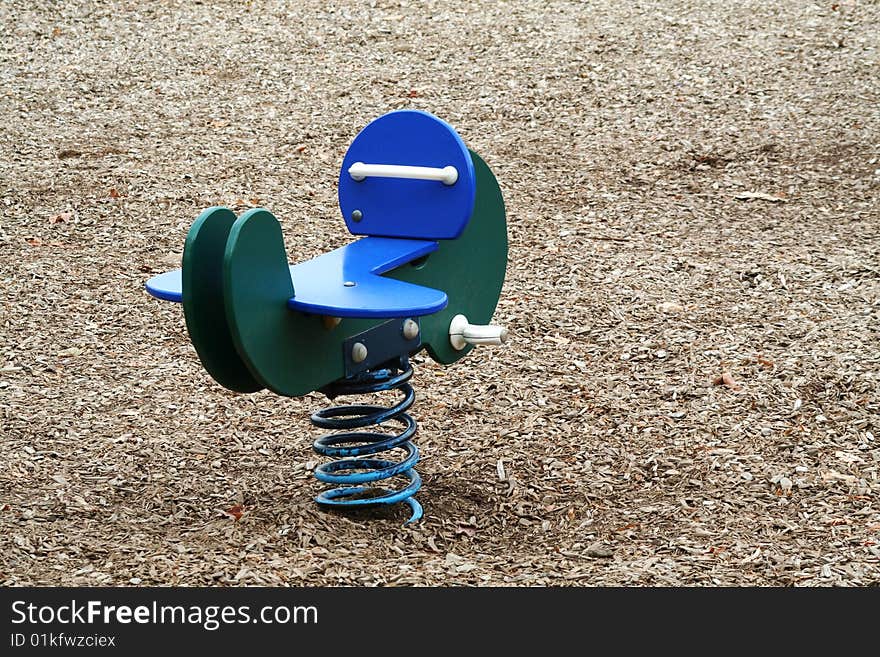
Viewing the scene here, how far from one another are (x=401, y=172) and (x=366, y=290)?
68 centimetres

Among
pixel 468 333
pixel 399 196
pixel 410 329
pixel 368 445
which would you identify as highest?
pixel 399 196

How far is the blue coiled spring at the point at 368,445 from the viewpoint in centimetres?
388

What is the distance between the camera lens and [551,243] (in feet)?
22.3

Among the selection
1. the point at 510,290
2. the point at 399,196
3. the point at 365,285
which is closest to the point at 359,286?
the point at 365,285

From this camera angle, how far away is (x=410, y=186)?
4043mm

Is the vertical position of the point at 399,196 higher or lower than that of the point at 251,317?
higher

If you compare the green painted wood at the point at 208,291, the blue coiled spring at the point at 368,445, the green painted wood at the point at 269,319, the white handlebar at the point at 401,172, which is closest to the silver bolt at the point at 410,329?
the blue coiled spring at the point at 368,445

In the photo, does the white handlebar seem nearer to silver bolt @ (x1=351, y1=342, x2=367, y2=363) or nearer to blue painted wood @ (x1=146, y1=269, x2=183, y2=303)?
silver bolt @ (x1=351, y1=342, x2=367, y2=363)

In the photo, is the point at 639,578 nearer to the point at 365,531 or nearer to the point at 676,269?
the point at 365,531

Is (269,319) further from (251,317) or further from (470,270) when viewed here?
(470,270)

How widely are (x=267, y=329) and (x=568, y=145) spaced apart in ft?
16.8

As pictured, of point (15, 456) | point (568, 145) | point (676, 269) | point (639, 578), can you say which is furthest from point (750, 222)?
point (15, 456)

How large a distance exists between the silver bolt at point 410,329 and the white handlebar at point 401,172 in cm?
49

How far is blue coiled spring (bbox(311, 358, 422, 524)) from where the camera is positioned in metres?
3.88
